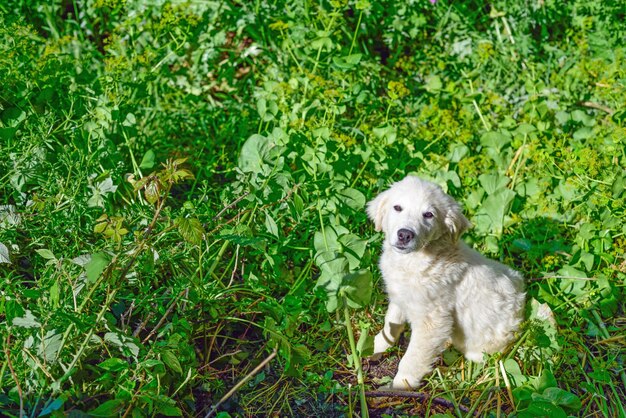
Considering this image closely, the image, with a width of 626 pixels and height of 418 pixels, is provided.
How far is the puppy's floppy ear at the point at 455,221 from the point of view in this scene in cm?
315

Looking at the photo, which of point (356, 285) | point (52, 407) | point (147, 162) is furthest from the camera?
point (147, 162)

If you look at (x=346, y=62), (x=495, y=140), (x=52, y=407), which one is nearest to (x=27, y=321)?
(x=52, y=407)

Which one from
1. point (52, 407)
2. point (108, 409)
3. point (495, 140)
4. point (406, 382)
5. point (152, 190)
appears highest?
point (152, 190)

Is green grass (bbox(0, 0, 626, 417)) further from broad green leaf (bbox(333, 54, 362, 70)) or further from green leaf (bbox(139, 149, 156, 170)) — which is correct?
broad green leaf (bbox(333, 54, 362, 70))

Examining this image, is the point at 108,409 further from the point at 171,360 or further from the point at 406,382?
the point at 406,382

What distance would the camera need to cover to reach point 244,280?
3.50 metres

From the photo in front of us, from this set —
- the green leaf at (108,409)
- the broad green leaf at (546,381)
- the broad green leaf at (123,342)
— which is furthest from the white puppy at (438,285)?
the green leaf at (108,409)

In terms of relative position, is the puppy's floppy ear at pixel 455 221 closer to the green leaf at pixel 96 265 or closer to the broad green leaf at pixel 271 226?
the broad green leaf at pixel 271 226

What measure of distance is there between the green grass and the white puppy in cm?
16

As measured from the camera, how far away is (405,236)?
9.92 feet

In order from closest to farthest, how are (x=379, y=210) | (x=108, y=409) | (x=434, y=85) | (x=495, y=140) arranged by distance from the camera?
(x=108, y=409) → (x=379, y=210) → (x=495, y=140) → (x=434, y=85)

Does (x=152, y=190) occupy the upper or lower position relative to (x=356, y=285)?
upper

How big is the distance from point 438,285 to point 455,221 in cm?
32

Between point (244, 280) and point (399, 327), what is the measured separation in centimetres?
86
